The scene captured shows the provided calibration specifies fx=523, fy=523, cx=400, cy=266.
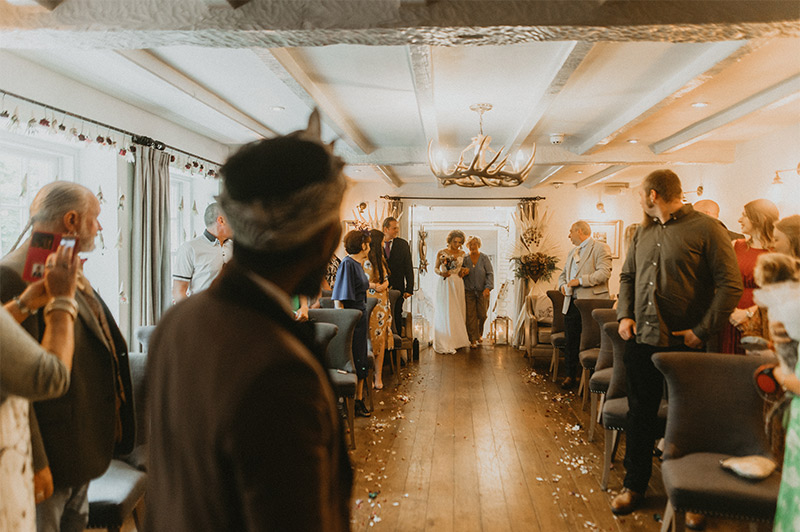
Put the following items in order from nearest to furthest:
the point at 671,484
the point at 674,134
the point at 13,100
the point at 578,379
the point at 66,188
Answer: the point at 66,188, the point at 671,484, the point at 13,100, the point at 674,134, the point at 578,379

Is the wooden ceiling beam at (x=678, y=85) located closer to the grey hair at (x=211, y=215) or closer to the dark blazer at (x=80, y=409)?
the dark blazer at (x=80, y=409)

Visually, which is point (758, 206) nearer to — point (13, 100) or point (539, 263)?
point (13, 100)

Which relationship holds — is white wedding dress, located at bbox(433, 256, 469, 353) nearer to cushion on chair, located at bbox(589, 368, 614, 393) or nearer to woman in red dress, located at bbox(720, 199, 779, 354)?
cushion on chair, located at bbox(589, 368, 614, 393)

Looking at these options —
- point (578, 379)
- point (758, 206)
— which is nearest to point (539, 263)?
point (578, 379)

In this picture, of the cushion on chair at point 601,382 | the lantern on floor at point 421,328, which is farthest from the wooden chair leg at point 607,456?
the lantern on floor at point 421,328

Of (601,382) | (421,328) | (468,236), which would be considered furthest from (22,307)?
(468,236)

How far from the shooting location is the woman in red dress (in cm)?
309

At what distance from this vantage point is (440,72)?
339cm

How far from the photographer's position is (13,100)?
9.51 feet

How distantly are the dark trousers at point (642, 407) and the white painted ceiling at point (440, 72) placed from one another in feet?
5.00

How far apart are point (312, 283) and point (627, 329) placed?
237cm

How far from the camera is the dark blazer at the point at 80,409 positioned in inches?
54.6

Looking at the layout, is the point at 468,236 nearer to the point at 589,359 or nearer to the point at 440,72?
the point at 589,359

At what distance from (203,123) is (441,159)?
7.33ft
